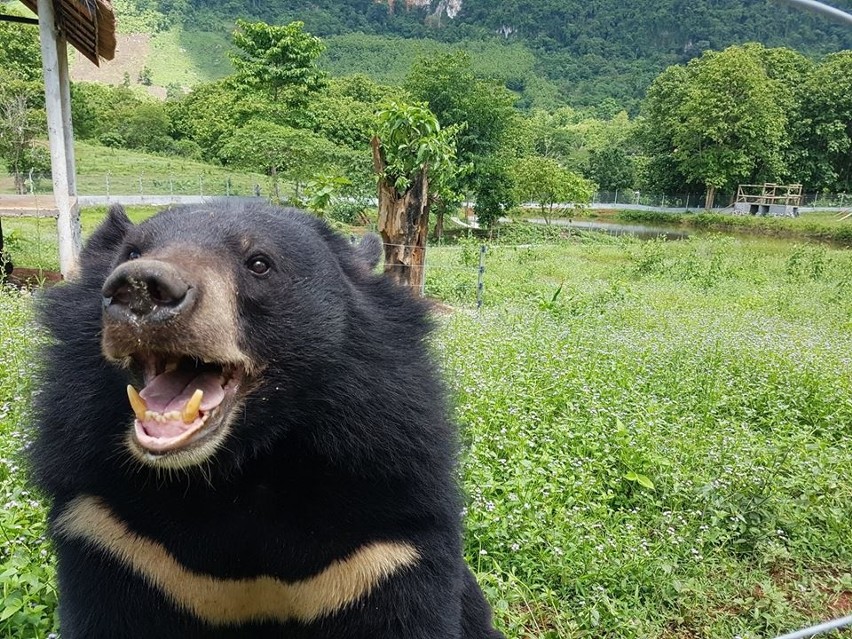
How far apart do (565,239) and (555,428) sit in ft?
79.4

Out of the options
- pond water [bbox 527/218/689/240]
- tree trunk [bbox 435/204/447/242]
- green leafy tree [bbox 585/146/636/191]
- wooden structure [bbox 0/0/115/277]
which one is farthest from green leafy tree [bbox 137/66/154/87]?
wooden structure [bbox 0/0/115/277]

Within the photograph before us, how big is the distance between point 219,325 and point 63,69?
702 centimetres

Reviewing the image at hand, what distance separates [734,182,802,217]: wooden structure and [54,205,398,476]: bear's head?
40.4 metres

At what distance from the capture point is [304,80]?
85.1 feet

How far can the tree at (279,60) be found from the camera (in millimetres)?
25312

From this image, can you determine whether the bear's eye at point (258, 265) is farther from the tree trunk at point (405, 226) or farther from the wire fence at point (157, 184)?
the wire fence at point (157, 184)

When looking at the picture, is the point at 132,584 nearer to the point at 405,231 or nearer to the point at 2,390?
the point at 2,390

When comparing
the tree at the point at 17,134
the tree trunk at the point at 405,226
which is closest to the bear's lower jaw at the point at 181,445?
the tree trunk at the point at 405,226

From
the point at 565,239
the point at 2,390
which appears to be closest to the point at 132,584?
the point at 2,390

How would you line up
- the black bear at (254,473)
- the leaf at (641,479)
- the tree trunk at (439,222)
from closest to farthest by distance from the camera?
the black bear at (254,473), the leaf at (641,479), the tree trunk at (439,222)

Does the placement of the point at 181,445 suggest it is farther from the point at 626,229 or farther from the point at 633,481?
the point at 626,229

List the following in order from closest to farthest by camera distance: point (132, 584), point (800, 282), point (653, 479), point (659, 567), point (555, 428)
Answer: point (132, 584), point (659, 567), point (653, 479), point (555, 428), point (800, 282)

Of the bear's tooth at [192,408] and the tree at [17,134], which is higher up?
the tree at [17,134]

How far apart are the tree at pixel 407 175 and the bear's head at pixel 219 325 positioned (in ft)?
17.4
